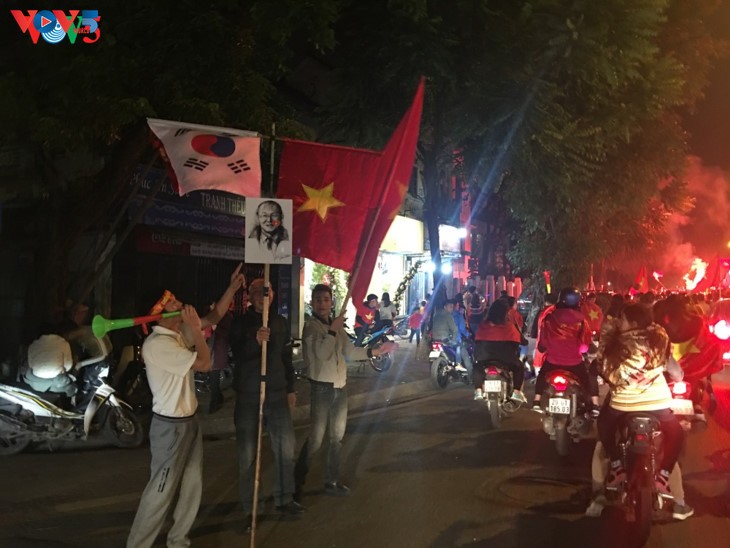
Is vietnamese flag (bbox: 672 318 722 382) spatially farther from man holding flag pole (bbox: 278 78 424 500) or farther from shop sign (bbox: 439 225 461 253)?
shop sign (bbox: 439 225 461 253)

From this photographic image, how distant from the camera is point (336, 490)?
634 centimetres

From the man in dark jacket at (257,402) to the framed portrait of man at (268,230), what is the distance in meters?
0.66

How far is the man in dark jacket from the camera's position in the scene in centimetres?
559

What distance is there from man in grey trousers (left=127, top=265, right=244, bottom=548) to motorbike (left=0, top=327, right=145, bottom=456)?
3778 millimetres

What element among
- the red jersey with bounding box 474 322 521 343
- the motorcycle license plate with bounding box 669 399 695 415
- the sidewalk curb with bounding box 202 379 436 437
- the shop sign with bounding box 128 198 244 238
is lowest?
the sidewalk curb with bounding box 202 379 436 437

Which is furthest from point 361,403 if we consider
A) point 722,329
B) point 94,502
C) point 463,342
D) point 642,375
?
point 642,375

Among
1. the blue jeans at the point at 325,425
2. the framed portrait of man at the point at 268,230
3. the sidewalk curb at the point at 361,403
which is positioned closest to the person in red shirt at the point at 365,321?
the sidewalk curb at the point at 361,403

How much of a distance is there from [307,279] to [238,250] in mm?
3518

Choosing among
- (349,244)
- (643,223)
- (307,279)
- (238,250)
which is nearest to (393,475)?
(349,244)

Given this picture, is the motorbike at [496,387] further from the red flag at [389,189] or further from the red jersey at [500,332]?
the red flag at [389,189]

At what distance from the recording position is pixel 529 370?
532 inches

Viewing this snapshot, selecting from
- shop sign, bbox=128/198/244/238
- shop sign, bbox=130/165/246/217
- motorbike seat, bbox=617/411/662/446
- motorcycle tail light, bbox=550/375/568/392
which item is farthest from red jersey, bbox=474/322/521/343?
shop sign, bbox=128/198/244/238

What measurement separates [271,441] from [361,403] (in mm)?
6334

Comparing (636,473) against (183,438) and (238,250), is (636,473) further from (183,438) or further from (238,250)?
(238,250)
